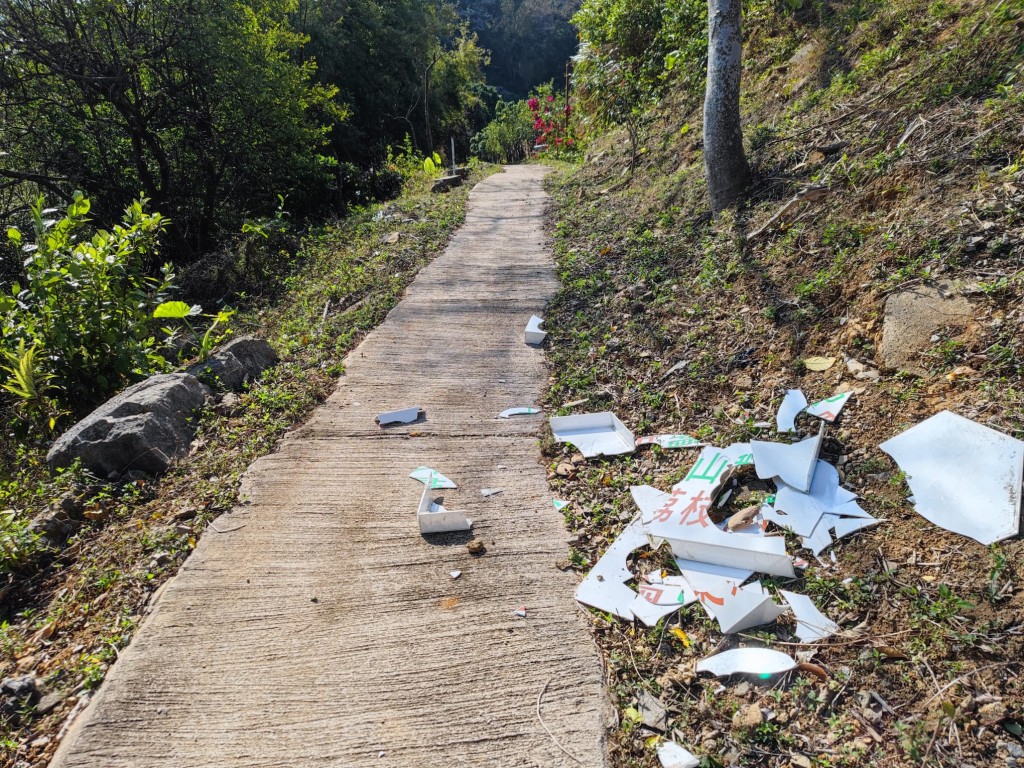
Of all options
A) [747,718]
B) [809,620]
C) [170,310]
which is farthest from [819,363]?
[170,310]

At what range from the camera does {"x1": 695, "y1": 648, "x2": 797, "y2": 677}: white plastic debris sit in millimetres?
2164

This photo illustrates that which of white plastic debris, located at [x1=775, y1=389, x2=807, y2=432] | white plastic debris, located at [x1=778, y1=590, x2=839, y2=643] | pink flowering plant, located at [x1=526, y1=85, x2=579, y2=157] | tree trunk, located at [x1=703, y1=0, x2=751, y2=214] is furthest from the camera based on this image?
pink flowering plant, located at [x1=526, y1=85, x2=579, y2=157]

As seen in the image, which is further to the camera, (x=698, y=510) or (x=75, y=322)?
(x=75, y=322)

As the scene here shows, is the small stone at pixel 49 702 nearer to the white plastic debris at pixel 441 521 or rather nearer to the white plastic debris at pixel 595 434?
the white plastic debris at pixel 441 521

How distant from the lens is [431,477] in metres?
3.48

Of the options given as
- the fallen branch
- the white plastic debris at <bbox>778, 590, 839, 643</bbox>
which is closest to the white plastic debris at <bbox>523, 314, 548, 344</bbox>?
the fallen branch

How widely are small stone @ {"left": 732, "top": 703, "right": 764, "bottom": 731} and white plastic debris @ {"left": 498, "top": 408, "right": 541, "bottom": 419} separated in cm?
244

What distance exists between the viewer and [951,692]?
188cm

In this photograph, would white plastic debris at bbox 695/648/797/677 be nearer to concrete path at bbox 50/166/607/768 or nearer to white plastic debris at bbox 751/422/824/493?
concrete path at bbox 50/166/607/768

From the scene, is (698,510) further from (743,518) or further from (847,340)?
(847,340)

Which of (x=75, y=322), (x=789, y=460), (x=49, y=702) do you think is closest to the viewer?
(x=49, y=702)

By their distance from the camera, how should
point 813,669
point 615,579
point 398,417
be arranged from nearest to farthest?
point 813,669, point 615,579, point 398,417

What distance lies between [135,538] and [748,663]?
9.94ft

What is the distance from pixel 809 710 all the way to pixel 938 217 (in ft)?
10.00
